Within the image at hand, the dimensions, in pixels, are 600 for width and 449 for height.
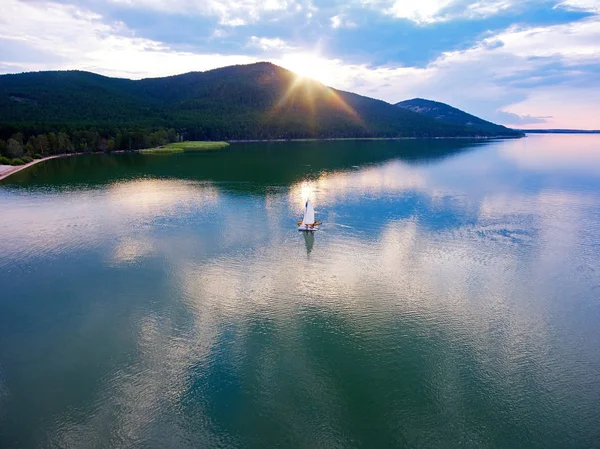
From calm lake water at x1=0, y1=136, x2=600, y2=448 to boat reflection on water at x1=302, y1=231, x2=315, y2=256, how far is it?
42cm

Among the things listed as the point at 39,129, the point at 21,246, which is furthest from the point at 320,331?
the point at 39,129

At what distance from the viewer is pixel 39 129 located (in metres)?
146

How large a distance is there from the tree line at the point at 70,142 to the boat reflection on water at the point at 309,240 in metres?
109

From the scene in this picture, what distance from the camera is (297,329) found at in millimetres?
29312

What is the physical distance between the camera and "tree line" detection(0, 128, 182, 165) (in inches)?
4894

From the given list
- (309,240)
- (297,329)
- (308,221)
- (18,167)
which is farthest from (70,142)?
(297,329)

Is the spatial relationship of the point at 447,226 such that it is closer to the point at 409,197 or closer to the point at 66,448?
the point at 409,197

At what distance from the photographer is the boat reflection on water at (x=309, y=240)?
46500 millimetres

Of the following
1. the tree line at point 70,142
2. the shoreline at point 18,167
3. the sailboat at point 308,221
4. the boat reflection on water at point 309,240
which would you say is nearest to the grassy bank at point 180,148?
the tree line at point 70,142

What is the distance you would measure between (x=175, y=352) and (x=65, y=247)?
29.6 meters

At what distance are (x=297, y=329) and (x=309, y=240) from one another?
21.3 meters

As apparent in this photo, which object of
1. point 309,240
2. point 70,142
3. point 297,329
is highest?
point 70,142

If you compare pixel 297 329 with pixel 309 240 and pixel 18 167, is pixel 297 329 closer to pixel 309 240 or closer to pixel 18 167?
pixel 309 240

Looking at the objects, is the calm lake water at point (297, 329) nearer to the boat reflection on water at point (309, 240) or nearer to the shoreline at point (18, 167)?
the boat reflection on water at point (309, 240)
